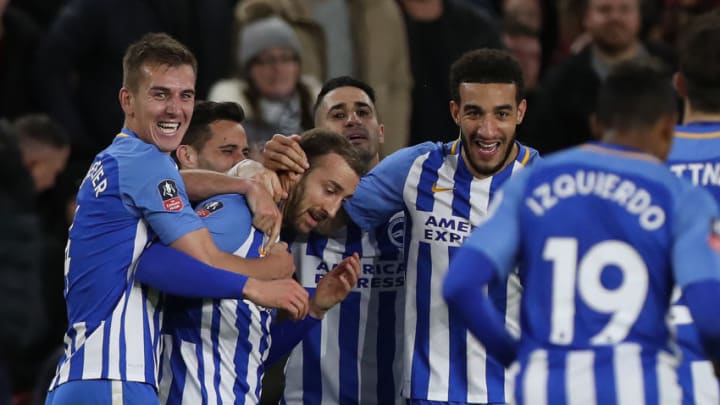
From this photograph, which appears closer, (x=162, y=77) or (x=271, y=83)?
(x=162, y=77)

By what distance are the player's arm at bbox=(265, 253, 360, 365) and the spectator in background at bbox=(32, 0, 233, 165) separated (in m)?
3.86

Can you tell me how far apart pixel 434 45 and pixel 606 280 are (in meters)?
5.55

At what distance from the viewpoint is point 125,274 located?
18.4ft

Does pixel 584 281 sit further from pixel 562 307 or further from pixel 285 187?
pixel 285 187

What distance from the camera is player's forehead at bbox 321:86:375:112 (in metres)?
7.22

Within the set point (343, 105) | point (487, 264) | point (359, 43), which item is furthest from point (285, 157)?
point (359, 43)

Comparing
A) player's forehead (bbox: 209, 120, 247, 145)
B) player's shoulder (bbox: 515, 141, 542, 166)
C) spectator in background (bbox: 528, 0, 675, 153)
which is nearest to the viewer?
player's shoulder (bbox: 515, 141, 542, 166)

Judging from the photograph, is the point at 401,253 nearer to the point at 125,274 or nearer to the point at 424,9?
the point at 125,274

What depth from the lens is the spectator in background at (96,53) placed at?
9.83 meters

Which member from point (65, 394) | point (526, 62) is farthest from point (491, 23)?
point (65, 394)

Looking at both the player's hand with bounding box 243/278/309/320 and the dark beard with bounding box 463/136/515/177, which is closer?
the player's hand with bounding box 243/278/309/320

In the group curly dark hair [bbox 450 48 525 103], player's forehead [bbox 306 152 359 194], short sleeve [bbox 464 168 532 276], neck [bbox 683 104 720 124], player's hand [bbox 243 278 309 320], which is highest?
curly dark hair [bbox 450 48 525 103]

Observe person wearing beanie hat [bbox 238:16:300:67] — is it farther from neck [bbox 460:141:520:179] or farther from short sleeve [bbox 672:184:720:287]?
short sleeve [bbox 672:184:720:287]

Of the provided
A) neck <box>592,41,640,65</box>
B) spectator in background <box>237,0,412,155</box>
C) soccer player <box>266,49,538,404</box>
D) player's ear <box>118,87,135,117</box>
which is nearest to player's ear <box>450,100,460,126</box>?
soccer player <box>266,49,538,404</box>
